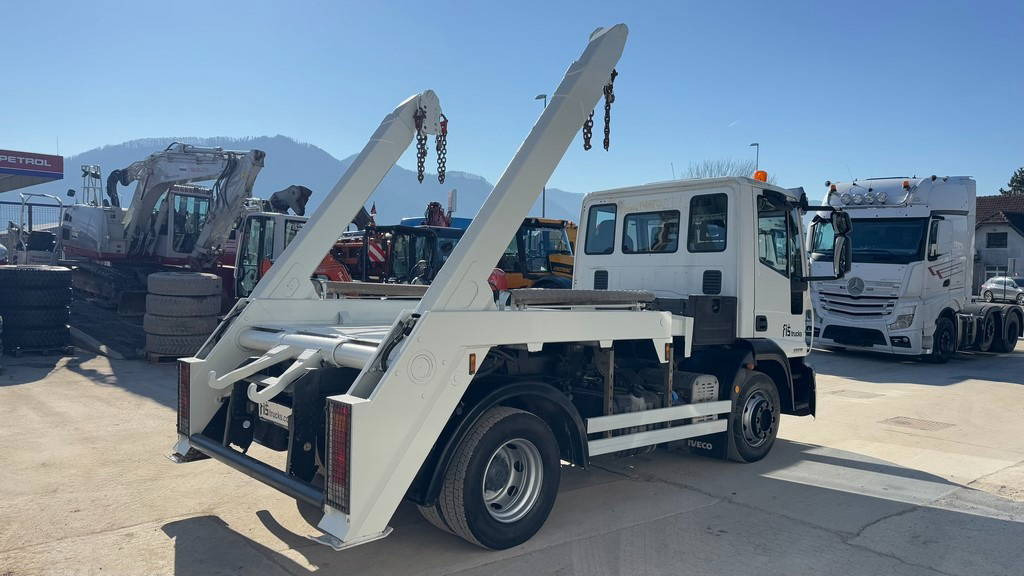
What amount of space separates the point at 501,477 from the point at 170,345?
29.0 feet

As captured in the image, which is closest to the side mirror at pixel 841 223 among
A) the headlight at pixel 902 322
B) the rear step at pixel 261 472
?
the rear step at pixel 261 472

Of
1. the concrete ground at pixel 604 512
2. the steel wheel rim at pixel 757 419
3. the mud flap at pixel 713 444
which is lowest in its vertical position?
the concrete ground at pixel 604 512

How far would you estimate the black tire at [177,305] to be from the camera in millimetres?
11477

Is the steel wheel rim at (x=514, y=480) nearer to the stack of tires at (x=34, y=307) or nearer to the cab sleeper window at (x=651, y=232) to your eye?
the cab sleeper window at (x=651, y=232)

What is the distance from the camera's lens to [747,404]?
257 inches

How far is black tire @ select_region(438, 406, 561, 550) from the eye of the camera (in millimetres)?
4137

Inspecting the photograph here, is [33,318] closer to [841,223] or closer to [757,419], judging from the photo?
[757,419]

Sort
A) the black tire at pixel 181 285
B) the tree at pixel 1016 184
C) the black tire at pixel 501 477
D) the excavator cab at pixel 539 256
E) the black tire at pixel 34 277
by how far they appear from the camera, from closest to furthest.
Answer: the black tire at pixel 501 477
the black tire at pixel 34 277
the black tire at pixel 181 285
the excavator cab at pixel 539 256
the tree at pixel 1016 184

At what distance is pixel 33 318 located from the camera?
11.5m

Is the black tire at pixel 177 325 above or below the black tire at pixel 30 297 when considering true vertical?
below

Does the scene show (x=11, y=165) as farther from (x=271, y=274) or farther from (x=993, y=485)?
(x=993, y=485)

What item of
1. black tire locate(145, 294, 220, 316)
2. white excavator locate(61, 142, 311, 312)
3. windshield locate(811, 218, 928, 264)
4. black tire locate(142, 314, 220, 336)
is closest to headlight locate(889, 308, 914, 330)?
windshield locate(811, 218, 928, 264)

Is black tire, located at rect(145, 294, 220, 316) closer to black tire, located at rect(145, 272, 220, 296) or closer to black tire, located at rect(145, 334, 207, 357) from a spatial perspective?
black tire, located at rect(145, 272, 220, 296)

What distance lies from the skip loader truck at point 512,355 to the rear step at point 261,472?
0.05ft
